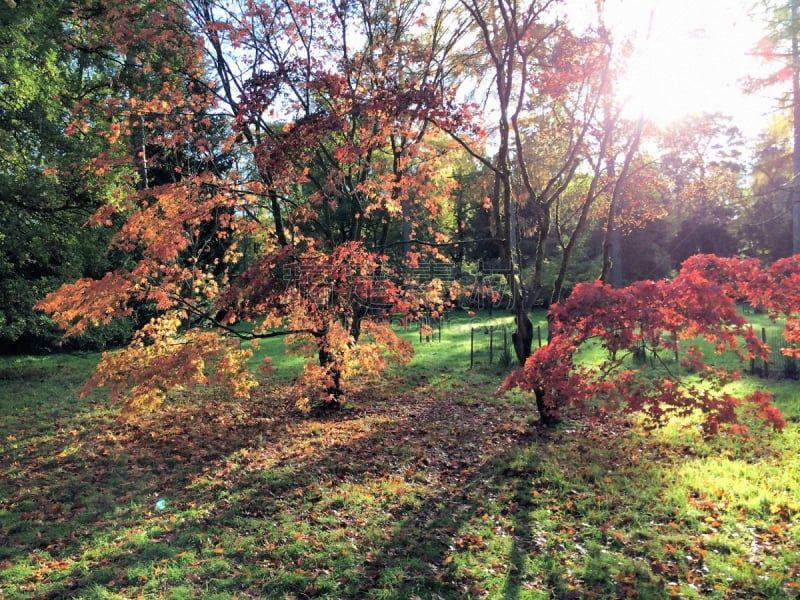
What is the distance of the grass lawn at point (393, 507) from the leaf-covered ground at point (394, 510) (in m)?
0.02

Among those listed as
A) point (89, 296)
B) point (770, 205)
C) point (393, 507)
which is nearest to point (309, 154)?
point (89, 296)

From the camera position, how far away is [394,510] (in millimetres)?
→ 4738

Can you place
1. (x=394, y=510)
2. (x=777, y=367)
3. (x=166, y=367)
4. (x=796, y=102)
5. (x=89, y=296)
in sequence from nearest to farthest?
(x=394, y=510), (x=89, y=296), (x=166, y=367), (x=796, y=102), (x=777, y=367)

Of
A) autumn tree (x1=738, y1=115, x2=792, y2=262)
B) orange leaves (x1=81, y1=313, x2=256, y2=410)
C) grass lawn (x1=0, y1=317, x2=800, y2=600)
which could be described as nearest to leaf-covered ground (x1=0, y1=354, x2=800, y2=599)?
grass lawn (x1=0, y1=317, x2=800, y2=600)

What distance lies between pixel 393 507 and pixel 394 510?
63mm

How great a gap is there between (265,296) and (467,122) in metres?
3.69

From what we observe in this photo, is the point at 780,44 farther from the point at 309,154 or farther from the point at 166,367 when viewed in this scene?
the point at 166,367

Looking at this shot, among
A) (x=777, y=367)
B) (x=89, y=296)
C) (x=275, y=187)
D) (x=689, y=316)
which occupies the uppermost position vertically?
(x=275, y=187)

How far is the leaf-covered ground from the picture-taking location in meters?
3.55

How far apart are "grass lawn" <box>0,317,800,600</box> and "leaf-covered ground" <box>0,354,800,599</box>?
0.07 feet

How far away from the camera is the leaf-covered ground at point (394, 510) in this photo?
3.55 meters

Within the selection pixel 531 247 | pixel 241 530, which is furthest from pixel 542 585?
pixel 531 247

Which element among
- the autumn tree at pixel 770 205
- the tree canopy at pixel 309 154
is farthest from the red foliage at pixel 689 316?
the autumn tree at pixel 770 205

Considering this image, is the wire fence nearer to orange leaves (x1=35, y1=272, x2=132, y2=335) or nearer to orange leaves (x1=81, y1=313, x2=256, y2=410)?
orange leaves (x1=81, y1=313, x2=256, y2=410)
